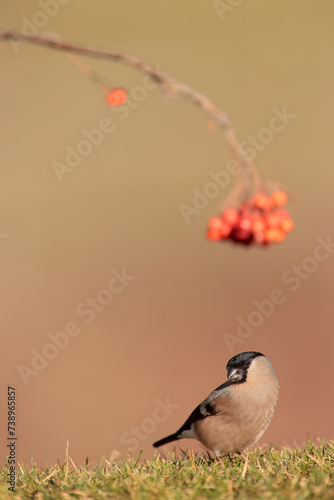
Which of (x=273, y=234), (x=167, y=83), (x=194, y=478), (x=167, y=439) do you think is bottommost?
(x=167, y=439)

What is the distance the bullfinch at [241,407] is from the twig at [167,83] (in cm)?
184

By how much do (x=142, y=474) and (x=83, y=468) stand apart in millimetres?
329

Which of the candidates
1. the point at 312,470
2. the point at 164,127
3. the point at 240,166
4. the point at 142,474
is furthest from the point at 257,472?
the point at 164,127

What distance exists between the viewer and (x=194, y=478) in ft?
9.48

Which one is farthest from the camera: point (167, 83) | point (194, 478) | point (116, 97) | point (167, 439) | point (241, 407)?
point (167, 439)

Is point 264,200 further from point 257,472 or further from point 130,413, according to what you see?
point 130,413

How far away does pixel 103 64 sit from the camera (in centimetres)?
1031

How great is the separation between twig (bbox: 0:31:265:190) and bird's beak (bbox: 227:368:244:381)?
6.01 ft

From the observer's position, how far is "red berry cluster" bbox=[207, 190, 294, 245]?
2518mm

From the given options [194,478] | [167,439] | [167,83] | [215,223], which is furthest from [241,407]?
[167,83]

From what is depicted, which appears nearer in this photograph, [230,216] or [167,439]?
[230,216]

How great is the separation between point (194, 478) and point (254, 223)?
1095 mm

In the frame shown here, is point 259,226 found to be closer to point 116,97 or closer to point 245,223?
point 245,223

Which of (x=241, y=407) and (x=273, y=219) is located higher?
(x=273, y=219)
